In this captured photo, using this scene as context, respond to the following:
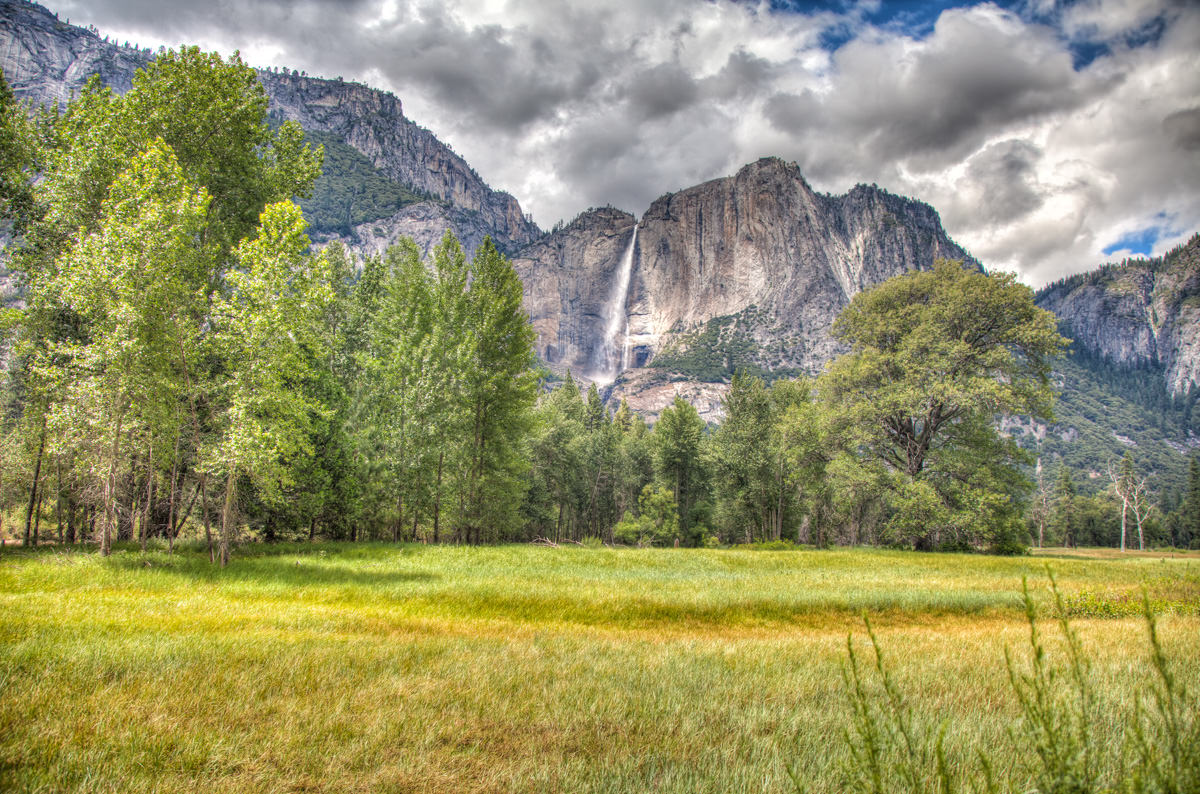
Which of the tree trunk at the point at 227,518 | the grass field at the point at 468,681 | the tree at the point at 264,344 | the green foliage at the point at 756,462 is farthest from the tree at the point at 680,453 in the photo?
the tree trunk at the point at 227,518

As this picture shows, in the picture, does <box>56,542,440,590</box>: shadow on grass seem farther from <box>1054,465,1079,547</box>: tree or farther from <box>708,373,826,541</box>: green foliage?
<box>1054,465,1079,547</box>: tree

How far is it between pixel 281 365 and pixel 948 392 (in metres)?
27.9

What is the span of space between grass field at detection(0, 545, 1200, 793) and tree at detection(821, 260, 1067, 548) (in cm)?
1301

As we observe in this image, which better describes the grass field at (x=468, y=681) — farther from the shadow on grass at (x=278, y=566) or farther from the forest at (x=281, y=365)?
the forest at (x=281, y=365)

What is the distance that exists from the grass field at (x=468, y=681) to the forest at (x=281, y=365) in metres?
5.38

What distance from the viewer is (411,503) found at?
2467 centimetres

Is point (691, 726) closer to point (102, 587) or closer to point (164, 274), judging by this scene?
point (102, 587)

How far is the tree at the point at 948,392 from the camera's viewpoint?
81.9 ft

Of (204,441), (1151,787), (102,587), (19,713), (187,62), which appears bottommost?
(102,587)

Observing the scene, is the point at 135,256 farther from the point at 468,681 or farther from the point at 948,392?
the point at 948,392

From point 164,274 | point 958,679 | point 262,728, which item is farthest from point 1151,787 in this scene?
point 164,274

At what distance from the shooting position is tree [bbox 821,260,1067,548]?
25.0 meters

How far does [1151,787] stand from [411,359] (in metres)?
24.7

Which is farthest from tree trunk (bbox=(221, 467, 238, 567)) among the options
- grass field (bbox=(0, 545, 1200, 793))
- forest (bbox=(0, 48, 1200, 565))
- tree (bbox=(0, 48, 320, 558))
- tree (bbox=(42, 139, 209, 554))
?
tree (bbox=(42, 139, 209, 554))
